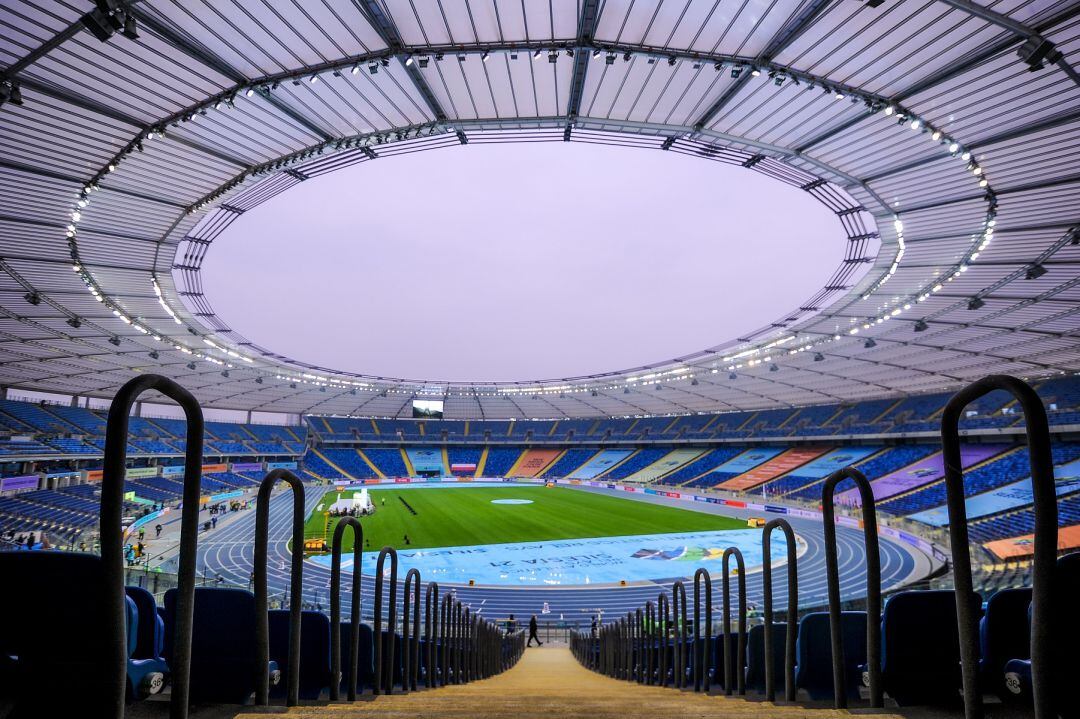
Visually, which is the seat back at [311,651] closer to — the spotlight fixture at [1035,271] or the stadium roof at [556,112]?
the stadium roof at [556,112]

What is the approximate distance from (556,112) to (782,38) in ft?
16.6

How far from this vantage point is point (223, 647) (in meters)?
2.98

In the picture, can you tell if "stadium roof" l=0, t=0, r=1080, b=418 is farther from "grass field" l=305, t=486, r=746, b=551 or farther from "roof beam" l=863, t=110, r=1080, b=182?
"grass field" l=305, t=486, r=746, b=551

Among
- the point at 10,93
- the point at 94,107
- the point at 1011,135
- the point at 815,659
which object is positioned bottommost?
the point at 815,659

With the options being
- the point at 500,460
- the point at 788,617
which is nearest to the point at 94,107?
the point at 788,617

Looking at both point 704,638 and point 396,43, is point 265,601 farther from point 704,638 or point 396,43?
point 396,43

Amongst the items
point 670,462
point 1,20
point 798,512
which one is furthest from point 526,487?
point 1,20

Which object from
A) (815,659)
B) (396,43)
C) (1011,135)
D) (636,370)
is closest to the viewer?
(815,659)

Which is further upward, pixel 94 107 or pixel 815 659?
pixel 94 107

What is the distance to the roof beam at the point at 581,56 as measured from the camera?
32.2 feet

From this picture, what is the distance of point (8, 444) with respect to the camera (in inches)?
1414

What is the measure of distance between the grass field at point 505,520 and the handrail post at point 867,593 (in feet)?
91.4

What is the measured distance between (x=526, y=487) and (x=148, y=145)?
5285cm

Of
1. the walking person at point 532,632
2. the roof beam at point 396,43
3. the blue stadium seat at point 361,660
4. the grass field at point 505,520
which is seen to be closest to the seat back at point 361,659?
the blue stadium seat at point 361,660
